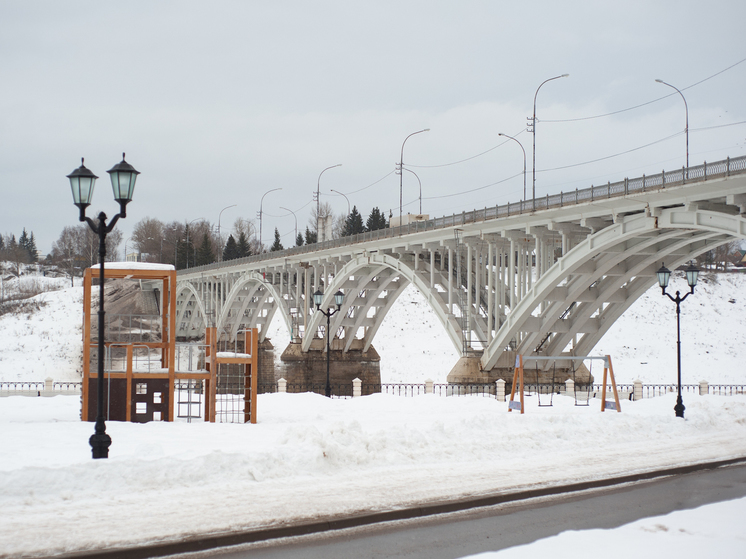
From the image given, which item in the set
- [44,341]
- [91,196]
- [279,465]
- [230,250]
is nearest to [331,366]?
[44,341]

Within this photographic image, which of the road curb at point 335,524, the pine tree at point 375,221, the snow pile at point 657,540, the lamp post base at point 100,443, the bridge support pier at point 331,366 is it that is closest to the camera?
the road curb at point 335,524

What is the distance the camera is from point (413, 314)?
90688mm

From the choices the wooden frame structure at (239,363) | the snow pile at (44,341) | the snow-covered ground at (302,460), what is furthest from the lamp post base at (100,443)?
the snow pile at (44,341)

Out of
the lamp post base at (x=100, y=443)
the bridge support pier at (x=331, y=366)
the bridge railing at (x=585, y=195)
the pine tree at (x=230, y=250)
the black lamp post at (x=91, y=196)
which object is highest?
the pine tree at (x=230, y=250)

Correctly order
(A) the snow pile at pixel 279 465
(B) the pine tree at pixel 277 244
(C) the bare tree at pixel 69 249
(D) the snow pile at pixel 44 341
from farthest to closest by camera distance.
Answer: (C) the bare tree at pixel 69 249, (B) the pine tree at pixel 277 244, (D) the snow pile at pixel 44 341, (A) the snow pile at pixel 279 465

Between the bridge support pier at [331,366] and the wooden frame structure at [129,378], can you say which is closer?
the wooden frame structure at [129,378]

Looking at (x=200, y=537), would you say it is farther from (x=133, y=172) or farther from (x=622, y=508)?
(x=133, y=172)

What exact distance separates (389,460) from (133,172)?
682 centimetres

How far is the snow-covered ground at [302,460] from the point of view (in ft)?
28.3

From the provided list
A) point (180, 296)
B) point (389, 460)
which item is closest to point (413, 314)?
point (180, 296)

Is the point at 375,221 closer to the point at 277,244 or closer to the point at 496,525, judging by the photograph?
the point at 277,244

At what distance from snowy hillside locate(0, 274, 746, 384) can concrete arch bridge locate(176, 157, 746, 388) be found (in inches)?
1043

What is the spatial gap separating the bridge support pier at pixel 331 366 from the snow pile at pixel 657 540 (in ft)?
140

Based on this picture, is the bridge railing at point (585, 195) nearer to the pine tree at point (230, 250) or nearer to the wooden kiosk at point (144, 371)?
the wooden kiosk at point (144, 371)
